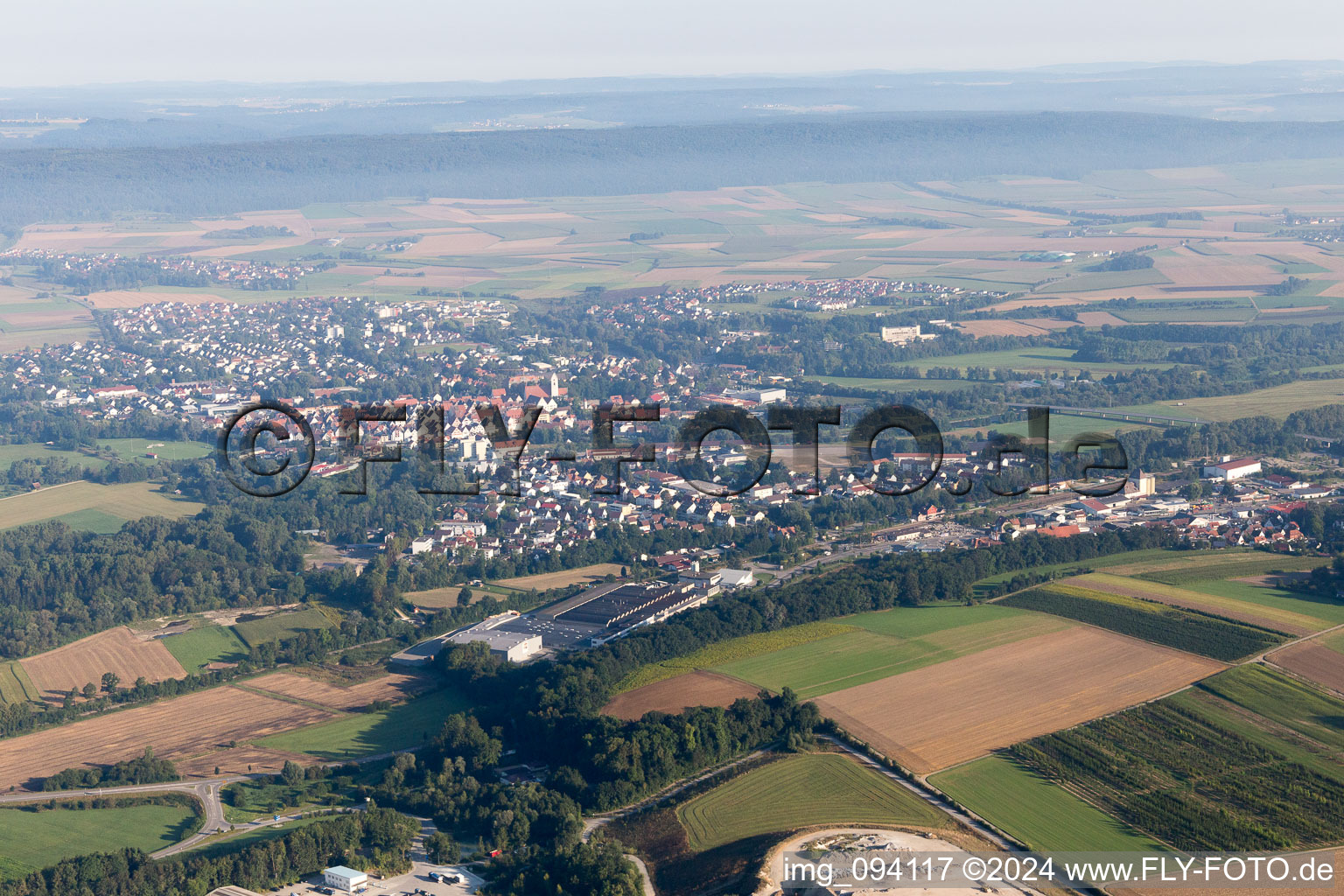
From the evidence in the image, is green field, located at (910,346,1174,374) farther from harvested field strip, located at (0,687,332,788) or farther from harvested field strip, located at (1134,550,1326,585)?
harvested field strip, located at (0,687,332,788)

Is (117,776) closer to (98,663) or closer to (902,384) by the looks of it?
(98,663)

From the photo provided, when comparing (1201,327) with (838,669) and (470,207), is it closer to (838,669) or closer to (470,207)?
(838,669)

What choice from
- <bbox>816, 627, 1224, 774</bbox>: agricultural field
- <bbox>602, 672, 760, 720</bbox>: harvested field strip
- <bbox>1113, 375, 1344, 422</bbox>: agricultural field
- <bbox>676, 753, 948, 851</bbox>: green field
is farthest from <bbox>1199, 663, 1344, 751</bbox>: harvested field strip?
<bbox>1113, 375, 1344, 422</bbox>: agricultural field

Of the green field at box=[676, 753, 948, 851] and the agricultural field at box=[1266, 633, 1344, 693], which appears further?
the agricultural field at box=[1266, 633, 1344, 693]

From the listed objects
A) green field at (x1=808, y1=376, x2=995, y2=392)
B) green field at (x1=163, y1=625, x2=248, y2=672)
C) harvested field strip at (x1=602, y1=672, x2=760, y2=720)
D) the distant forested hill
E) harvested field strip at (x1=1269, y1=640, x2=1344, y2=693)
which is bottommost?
green field at (x1=163, y1=625, x2=248, y2=672)

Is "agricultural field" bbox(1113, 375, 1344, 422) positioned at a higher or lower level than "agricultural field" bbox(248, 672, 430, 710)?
higher

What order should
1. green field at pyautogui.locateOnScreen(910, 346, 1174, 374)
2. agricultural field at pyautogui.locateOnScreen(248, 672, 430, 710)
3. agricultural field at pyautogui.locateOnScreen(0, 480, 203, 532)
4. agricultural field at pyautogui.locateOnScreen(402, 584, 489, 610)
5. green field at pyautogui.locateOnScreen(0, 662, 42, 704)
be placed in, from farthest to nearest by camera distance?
1. green field at pyautogui.locateOnScreen(910, 346, 1174, 374)
2. agricultural field at pyautogui.locateOnScreen(0, 480, 203, 532)
3. agricultural field at pyautogui.locateOnScreen(402, 584, 489, 610)
4. green field at pyautogui.locateOnScreen(0, 662, 42, 704)
5. agricultural field at pyautogui.locateOnScreen(248, 672, 430, 710)

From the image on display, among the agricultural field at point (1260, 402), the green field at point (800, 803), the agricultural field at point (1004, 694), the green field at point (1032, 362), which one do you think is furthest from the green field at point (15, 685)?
the green field at point (1032, 362)

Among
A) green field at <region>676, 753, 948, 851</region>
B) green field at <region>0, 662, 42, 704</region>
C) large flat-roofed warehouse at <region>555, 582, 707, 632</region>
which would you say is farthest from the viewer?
large flat-roofed warehouse at <region>555, 582, 707, 632</region>
